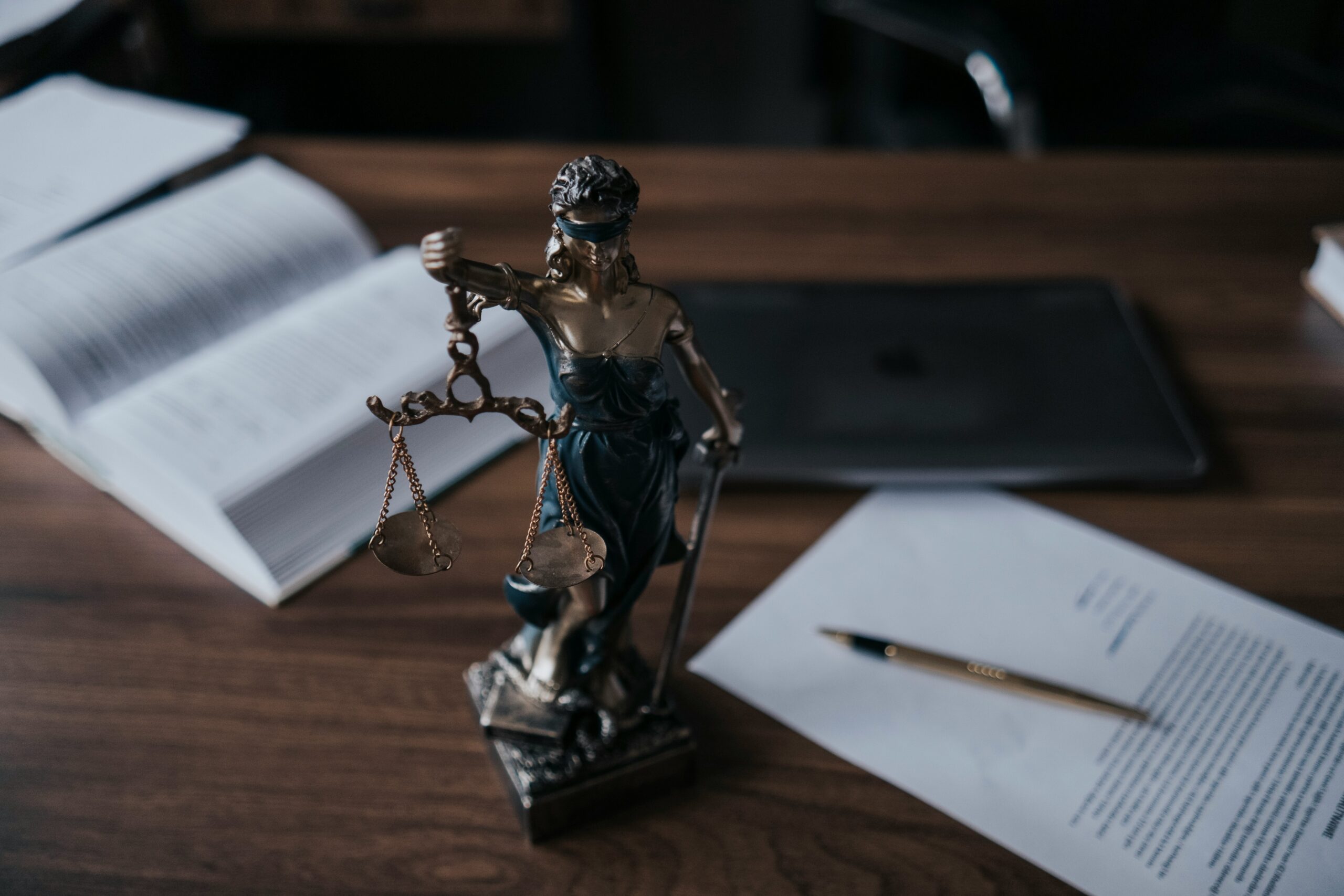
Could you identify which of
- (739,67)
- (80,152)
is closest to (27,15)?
(80,152)

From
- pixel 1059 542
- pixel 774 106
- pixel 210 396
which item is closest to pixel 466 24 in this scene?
pixel 774 106

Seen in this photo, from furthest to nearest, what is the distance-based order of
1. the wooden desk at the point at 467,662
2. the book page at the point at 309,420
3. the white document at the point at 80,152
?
the white document at the point at 80,152
the book page at the point at 309,420
the wooden desk at the point at 467,662

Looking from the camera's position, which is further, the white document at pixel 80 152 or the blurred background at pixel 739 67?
the blurred background at pixel 739 67

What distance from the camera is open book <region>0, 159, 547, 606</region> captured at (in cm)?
70

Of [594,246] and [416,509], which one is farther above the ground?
[594,246]

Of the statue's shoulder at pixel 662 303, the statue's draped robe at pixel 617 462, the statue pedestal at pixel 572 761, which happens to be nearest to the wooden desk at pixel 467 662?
the statue pedestal at pixel 572 761

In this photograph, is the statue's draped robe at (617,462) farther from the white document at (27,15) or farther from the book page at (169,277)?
the white document at (27,15)

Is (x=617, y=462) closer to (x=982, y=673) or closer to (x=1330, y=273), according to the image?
(x=982, y=673)

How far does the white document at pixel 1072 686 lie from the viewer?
0.56 metres

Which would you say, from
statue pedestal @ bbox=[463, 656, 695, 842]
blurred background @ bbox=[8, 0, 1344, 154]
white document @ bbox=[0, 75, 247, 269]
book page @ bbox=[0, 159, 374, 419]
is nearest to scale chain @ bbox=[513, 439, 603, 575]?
statue pedestal @ bbox=[463, 656, 695, 842]

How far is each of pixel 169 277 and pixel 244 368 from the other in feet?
0.41

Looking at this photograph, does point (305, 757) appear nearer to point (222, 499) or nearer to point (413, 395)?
point (222, 499)

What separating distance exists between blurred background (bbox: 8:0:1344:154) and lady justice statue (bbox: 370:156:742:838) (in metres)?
0.82

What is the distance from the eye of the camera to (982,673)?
2.10 feet
